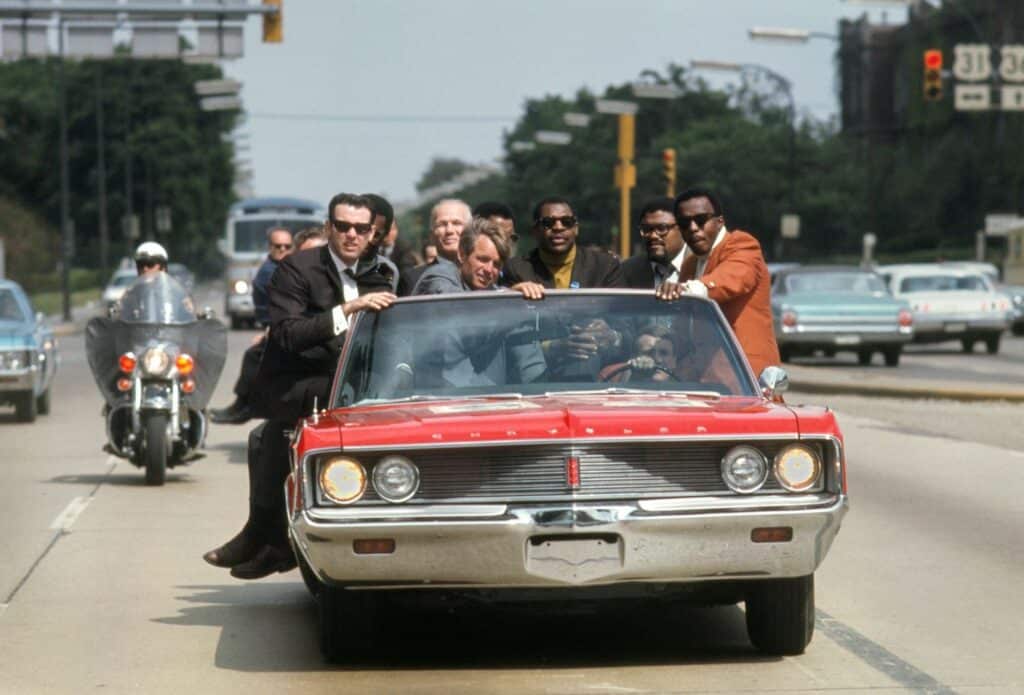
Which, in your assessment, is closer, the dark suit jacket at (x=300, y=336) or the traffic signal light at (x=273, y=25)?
the dark suit jacket at (x=300, y=336)

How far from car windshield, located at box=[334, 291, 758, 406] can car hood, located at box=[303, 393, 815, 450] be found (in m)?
0.49

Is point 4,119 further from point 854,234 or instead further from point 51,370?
point 51,370

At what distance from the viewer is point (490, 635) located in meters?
8.56

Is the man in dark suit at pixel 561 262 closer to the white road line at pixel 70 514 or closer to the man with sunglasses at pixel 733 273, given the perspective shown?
the man with sunglasses at pixel 733 273

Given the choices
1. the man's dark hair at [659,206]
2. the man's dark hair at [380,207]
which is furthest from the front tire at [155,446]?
the man's dark hair at [659,206]

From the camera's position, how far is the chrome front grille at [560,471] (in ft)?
23.8

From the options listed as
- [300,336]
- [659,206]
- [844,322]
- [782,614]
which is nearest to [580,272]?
[659,206]

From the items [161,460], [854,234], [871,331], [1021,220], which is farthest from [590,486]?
[854,234]

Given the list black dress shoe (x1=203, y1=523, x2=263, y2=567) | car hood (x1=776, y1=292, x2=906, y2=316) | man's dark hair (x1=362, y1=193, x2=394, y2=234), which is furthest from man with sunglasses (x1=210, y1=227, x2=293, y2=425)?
car hood (x1=776, y1=292, x2=906, y2=316)

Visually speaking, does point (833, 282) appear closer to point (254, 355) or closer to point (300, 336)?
point (254, 355)

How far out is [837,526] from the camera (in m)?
7.43

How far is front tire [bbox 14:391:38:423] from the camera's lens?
70.6 ft

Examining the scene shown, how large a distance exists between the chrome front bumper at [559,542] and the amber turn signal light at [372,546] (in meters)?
0.02

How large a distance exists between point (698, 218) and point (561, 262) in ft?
2.51
